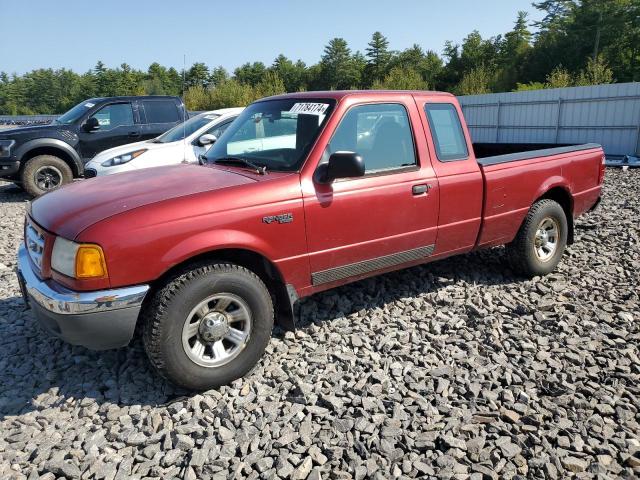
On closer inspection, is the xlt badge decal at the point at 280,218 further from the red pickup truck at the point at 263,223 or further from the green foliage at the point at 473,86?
the green foliage at the point at 473,86

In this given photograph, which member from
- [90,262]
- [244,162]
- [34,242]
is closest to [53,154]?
[34,242]

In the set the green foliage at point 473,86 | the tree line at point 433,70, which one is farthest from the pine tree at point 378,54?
the green foliage at point 473,86

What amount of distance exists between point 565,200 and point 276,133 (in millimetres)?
3260

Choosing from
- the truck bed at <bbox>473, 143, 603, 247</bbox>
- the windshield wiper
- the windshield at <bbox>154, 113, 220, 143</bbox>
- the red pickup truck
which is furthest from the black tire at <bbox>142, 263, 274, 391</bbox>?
the windshield at <bbox>154, 113, 220, 143</bbox>

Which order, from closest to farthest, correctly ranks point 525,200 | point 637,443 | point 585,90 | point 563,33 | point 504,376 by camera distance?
1. point 637,443
2. point 504,376
3. point 525,200
4. point 585,90
5. point 563,33

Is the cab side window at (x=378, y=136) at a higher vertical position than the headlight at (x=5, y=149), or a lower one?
higher

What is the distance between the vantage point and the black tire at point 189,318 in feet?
10.1

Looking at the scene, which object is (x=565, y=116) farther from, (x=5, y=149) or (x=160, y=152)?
(x=5, y=149)

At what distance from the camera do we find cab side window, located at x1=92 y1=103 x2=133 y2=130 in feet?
34.3

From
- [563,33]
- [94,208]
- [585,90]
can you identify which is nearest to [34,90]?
[563,33]

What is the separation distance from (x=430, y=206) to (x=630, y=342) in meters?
1.81

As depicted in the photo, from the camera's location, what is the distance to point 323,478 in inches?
103

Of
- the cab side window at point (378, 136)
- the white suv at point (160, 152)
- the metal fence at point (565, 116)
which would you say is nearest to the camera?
the cab side window at point (378, 136)

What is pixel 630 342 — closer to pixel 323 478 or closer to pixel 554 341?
pixel 554 341
